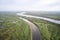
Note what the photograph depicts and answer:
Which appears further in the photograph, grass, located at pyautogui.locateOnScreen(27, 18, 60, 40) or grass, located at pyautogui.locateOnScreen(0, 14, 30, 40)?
grass, located at pyautogui.locateOnScreen(27, 18, 60, 40)

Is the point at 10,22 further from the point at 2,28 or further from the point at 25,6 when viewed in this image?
the point at 25,6

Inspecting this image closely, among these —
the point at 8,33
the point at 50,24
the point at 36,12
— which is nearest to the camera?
the point at 8,33

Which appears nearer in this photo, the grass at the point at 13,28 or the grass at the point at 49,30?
the grass at the point at 13,28

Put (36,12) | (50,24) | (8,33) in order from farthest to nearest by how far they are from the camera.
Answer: (36,12) < (50,24) < (8,33)

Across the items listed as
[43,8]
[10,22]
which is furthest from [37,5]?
[10,22]

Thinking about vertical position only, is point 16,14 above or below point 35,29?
above

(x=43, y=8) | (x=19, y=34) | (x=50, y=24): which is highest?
(x=43, y=8)

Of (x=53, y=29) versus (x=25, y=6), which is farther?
(x=25, y=6)

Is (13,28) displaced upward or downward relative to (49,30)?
upward
